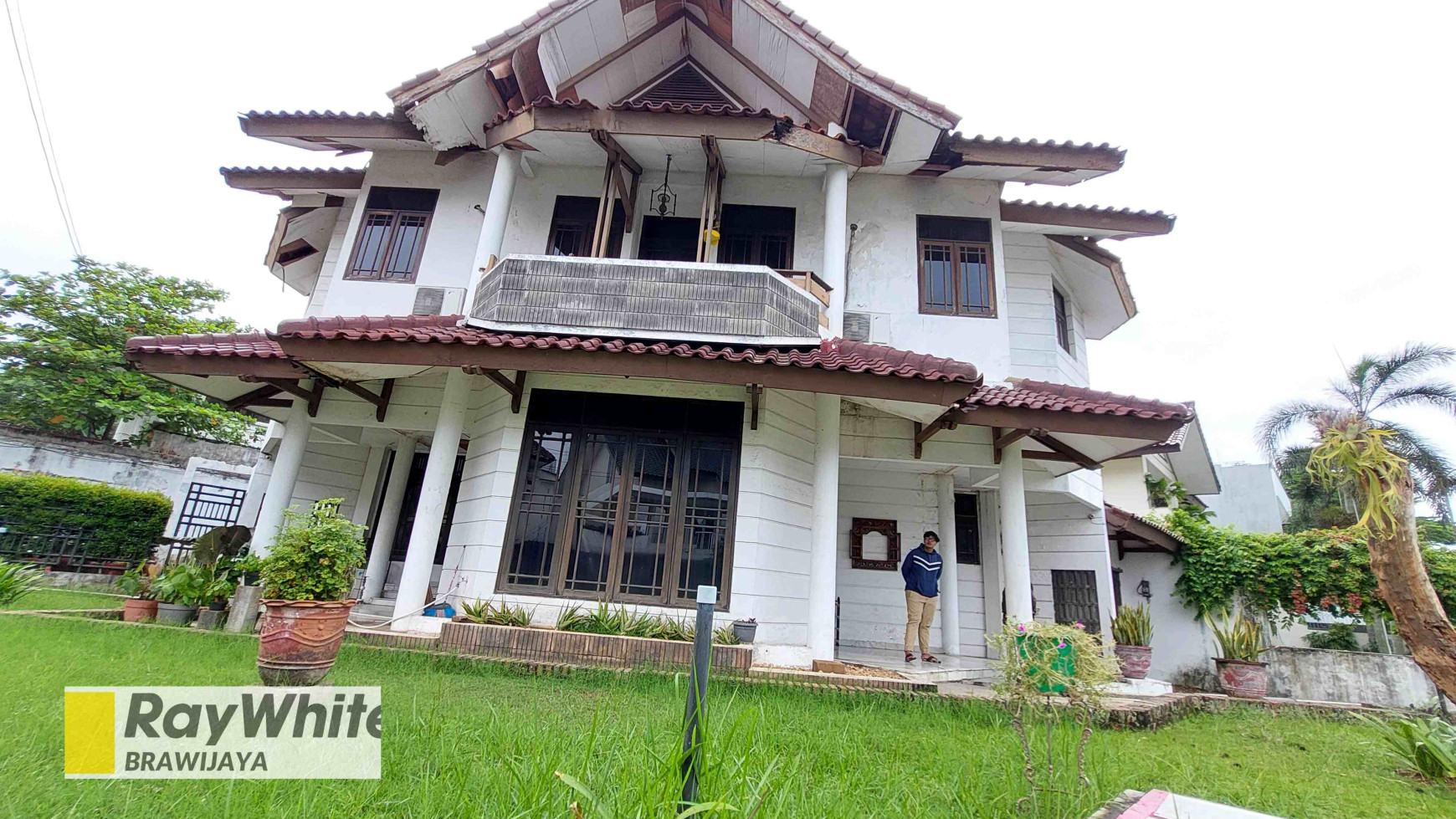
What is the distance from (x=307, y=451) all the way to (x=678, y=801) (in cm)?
1063

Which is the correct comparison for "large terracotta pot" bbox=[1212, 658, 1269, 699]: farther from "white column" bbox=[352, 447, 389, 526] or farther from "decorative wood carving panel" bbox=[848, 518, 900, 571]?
"white column" bbox=[352, 447, 389, 526]

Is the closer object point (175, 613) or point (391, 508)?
point (175, 613)

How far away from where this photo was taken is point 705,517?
7504 mm

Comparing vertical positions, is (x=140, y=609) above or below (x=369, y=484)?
below

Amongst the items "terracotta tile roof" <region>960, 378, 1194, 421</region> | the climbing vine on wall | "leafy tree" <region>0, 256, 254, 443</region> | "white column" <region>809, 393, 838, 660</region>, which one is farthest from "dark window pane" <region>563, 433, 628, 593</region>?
"leafy tree" <region>0, 256, 254, 443</region>

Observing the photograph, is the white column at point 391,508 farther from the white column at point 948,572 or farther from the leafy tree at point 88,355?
the leafy tree at point 88,355

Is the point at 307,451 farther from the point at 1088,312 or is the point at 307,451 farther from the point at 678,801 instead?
the point at 1088,312

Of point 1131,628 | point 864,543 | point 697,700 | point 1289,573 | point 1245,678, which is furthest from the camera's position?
point 1289,573

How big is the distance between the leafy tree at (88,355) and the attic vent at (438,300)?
14.0m

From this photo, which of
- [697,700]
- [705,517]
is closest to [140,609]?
[705,517]

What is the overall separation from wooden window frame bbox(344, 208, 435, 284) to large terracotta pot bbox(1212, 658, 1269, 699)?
1338cm

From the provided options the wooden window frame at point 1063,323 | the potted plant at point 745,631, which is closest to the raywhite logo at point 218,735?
the potted plant at point 745,631

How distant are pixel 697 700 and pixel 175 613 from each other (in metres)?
8.22

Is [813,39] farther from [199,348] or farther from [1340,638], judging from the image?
[1340,638]
